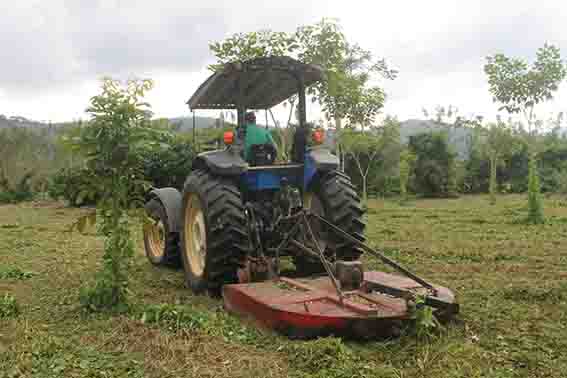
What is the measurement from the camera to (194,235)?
→ 654 cm

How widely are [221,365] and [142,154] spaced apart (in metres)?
2.08

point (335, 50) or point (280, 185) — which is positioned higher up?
point (335, 50)

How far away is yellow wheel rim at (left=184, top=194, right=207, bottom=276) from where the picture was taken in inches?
248

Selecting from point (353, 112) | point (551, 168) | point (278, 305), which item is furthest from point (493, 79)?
point (278, 305)

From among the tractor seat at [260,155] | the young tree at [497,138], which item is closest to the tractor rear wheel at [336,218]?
the tractor seat at [260,155]

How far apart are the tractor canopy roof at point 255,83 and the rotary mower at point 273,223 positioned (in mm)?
12

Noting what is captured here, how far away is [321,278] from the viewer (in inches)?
207

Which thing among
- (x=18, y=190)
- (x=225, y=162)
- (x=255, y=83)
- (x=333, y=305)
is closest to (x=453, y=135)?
(x=18, y=190)

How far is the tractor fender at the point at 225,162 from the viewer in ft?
18.6

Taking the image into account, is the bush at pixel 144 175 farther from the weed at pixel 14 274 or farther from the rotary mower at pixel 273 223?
the weed at pixel 14 274

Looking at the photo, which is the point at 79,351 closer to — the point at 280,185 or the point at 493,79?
the point at 280,185

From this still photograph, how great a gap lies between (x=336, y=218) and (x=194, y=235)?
1587mm

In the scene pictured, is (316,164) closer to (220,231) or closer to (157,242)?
(220,231)

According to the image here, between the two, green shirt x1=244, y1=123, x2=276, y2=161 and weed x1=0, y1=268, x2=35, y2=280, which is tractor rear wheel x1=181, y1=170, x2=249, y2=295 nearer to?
green shirt x1=244, y1=123, x2=276, y2=161
